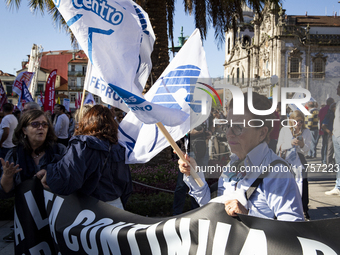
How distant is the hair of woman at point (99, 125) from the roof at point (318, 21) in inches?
2303

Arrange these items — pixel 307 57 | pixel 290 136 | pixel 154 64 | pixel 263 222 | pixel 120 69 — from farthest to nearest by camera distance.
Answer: pixel 307 57 < pixel 154 64 < pixel 120 69 < pixel 290 136 < pixel 263 222

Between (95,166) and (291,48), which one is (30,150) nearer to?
(95,166)

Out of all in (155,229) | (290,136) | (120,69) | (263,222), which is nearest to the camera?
(263,222)

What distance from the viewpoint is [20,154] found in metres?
2.92

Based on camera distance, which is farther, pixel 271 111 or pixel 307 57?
pixel 307 57

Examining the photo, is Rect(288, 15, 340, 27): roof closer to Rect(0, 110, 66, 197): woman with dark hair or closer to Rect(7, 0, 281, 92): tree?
Rect(7, 0, 281, 92): tree

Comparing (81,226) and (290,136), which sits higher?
(290,136)

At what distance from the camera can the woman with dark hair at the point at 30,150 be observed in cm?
288

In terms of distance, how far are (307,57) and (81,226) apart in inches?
1986

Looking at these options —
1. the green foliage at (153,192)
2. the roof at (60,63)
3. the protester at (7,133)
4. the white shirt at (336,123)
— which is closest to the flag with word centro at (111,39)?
the white shirt at (336,123)

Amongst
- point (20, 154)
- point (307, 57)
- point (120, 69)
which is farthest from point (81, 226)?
point (307, 57)

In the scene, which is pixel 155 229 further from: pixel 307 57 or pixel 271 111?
pixel 307 57

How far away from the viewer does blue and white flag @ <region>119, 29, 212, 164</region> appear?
2.67 m

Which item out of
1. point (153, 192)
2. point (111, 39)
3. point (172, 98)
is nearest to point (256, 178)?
point (172, 98)
